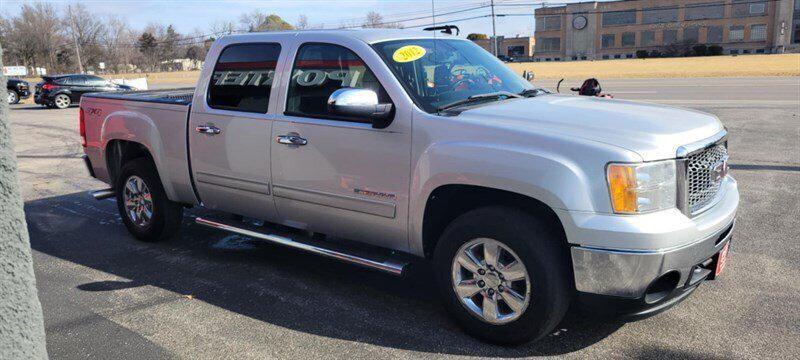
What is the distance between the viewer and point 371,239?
4.25 metres

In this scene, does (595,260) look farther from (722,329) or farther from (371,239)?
(371,239)

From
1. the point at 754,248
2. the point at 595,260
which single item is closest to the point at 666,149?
the point at 595,260

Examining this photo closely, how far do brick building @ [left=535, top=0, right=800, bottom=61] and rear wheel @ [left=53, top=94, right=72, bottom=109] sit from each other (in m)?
88.9

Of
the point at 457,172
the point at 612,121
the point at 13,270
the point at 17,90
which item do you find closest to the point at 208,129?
the point at 457,172

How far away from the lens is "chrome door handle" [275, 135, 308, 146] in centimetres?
439

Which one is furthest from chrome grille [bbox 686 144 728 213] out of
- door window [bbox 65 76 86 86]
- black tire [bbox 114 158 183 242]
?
door window [bbox 65 76 86 86]

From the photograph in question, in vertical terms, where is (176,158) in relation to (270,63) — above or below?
below

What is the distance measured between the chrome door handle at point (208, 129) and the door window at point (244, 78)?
0.59ft

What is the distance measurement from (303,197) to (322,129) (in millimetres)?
547

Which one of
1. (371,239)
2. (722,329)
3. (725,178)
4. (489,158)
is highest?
(489,158)

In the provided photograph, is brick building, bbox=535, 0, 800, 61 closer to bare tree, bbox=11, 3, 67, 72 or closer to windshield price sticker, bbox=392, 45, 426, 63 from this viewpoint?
bare tree, bbox=11, 3, 67, 72


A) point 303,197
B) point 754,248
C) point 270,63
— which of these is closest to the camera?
point 303,197

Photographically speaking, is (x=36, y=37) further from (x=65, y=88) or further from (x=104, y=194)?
(x=104, y=194)

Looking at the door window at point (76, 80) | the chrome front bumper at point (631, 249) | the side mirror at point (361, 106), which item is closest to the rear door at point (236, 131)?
the side mirror at point (361, 106)
